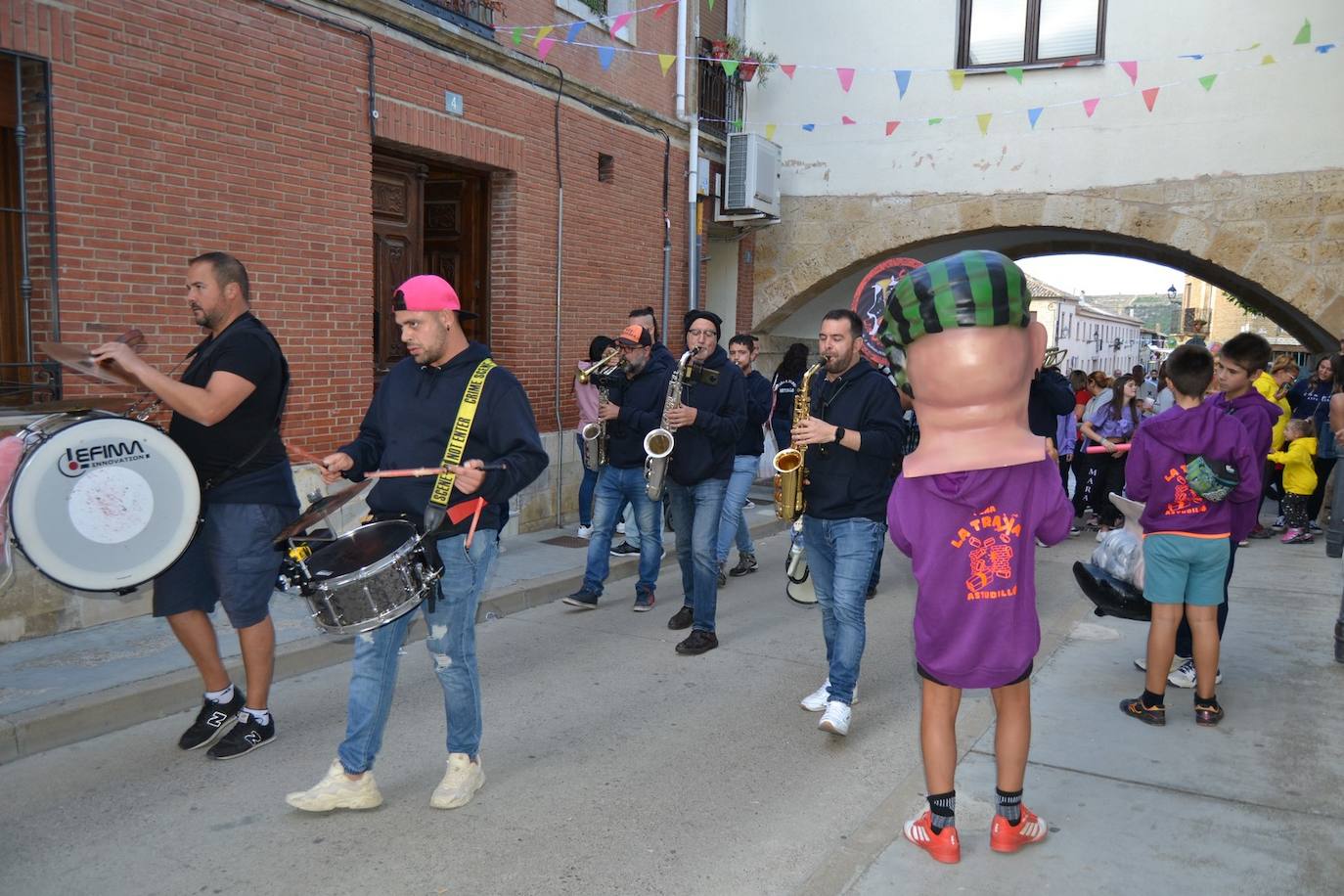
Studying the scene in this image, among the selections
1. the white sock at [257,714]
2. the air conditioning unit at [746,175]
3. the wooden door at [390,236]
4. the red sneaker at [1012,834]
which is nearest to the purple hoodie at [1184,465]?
the red sneaker at [1012,834]

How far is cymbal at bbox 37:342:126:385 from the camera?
3855 mm

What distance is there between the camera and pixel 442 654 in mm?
3848

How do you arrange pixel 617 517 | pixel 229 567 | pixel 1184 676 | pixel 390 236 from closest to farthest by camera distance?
pixel 229 567, pixel 1184 676, pixel 617 517, pixel 390 236

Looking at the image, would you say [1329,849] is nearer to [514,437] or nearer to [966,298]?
[966,298]

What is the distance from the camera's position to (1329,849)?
3547mm

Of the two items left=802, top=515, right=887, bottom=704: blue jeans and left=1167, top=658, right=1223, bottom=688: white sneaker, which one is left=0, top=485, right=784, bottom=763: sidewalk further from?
left=1167, top=658, right=1223, bottom=688: white sneaker

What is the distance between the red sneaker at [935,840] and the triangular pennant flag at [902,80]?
11.8m

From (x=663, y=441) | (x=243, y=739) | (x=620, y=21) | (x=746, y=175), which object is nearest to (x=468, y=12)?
(x=620, y=21)

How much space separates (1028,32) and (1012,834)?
39.9 feet

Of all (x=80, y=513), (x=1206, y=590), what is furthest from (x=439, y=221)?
(x=1206, y=590)

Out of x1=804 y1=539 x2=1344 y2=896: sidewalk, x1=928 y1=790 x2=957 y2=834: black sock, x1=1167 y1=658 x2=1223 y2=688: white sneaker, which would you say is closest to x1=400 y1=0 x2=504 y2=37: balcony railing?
x1=804 y1=539 x2=1344 y2=896: sidewalk

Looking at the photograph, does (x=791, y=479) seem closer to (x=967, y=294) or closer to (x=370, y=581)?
(x=967, y=294)

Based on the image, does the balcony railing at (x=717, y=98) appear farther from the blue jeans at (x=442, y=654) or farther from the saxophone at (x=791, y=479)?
the blue jeans at (x=442, y=654)

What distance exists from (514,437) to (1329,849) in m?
A: 3.19
